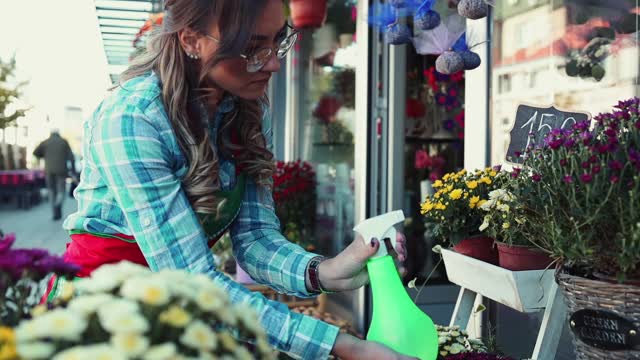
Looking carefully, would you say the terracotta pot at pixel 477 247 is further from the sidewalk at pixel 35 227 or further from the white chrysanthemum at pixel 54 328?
the sidewalk at pixel 35 227

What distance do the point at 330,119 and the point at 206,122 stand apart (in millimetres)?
3437

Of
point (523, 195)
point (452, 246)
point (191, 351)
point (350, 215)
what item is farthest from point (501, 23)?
point (191, 351)

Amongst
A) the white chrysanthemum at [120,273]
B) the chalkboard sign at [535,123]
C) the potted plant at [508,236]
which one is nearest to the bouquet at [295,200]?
the chalkboard sign at [535,123]

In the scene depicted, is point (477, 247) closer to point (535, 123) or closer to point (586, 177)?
point (535, 123)

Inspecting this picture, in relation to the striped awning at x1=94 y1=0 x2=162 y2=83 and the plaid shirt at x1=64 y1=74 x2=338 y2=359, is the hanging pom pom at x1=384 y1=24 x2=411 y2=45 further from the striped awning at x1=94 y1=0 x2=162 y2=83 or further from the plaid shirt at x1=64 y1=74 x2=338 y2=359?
the striped awning at x1=94 y1=0 x2=162 y2=83

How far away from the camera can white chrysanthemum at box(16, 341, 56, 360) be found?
0.64 metres

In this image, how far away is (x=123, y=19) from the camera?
373cm

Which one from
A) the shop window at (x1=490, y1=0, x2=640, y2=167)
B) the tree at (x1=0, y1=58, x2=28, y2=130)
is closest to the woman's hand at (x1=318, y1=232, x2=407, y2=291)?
the shop window at (x1=490, y1=0, x2=640, y2=167)

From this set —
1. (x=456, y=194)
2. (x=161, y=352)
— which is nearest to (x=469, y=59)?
(x=456, y=194)

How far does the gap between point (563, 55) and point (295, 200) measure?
2105mm

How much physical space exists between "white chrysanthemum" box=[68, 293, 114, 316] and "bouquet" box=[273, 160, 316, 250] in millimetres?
3490

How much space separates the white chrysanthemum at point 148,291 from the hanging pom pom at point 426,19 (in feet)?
4.81

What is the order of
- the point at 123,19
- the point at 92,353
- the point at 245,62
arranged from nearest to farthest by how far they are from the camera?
1. the point at 92,353
2. the point at 245,62
3. the point at 123,19

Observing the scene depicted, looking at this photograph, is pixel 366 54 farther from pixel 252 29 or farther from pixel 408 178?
pixel 252 29
